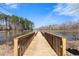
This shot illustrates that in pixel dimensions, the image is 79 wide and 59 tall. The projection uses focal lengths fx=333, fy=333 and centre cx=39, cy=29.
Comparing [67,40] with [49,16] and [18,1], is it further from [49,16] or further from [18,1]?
[18,1]

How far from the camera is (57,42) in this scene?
136 inches

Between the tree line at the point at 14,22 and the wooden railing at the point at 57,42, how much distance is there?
19 centimetres

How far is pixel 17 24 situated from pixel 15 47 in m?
0.25

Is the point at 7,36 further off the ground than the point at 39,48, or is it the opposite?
the point at 7,36

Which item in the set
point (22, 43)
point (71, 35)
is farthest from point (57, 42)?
point (22, 43)

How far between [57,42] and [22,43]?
364mm

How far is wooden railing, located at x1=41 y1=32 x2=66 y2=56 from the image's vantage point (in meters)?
3.38

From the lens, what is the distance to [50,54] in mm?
3406

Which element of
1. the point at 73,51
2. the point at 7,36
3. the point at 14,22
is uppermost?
the point at 14,22

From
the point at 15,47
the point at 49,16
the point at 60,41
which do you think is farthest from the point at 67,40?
the point at 15,47

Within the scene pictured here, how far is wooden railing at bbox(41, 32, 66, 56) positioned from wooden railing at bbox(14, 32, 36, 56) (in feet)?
0.50

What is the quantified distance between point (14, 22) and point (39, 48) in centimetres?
38

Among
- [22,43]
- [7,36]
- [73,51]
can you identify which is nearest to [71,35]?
[73,51]

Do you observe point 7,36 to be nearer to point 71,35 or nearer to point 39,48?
point 39,48
